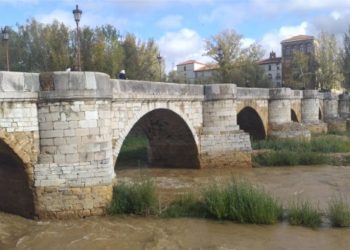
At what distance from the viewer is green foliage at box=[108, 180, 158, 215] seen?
33.6 feet

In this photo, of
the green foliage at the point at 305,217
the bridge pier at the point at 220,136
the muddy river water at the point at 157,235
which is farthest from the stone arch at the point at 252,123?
the green foliage at the point at 305,217

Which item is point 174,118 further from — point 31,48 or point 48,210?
point 31,48

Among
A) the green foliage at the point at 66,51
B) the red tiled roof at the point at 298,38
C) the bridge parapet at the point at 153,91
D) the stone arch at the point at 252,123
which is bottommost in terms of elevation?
the stone arch at the point at 252,123

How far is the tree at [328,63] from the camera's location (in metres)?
48.1

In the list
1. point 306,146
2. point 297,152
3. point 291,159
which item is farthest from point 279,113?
point 291,159

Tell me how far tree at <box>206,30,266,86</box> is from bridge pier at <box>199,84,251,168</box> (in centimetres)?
2658

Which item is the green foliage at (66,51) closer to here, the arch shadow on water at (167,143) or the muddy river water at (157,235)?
the arch shadow on water at (167,143)

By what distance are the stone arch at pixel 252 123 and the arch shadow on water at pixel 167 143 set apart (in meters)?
6.39

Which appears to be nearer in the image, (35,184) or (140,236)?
(140,236)

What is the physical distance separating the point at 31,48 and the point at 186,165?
19.5 meters

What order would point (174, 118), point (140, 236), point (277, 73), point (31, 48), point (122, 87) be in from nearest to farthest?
point (140, 236) → point (122, 87) → point (174, 118) → point (31, 48) → point (277, 73)

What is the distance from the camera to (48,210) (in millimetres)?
9906

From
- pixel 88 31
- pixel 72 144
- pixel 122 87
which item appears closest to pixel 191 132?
pixel 122 87

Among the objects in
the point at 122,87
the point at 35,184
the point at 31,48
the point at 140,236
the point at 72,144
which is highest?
the point at 31,48
